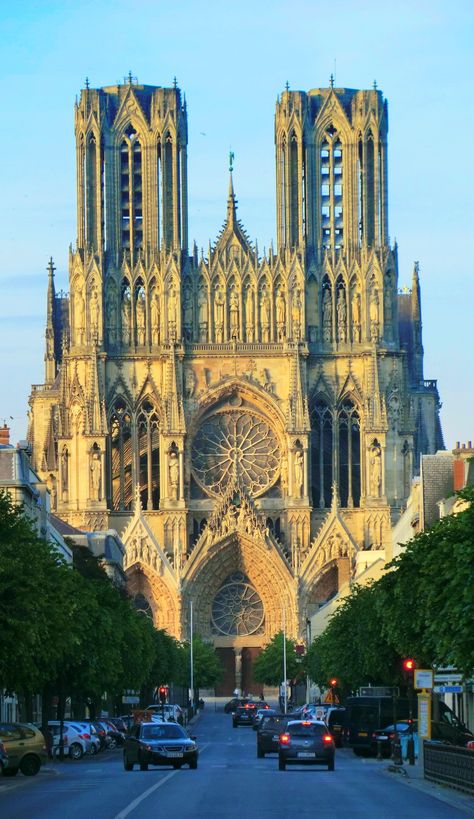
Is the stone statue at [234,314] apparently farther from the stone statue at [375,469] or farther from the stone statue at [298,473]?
the stone statue at [375,469]

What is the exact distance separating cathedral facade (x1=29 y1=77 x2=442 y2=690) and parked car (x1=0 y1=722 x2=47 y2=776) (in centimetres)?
7624

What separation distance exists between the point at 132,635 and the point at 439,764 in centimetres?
4500

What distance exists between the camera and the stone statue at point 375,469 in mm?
126812

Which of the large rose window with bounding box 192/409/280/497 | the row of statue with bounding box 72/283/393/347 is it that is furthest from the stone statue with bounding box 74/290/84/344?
the large rose window with bounding box 192/409/280/497

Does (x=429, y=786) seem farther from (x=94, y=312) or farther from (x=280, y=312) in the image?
(x=280, y=312)

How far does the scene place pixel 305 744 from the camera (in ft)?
171

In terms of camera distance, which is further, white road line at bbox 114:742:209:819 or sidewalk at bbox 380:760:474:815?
sidewalk at bbox 380:760:474:815

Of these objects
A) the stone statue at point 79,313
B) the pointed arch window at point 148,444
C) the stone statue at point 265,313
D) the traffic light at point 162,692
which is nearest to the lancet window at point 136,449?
the pointed arch window at point 148,444

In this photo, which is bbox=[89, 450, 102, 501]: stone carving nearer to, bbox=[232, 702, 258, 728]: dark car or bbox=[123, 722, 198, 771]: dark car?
bbox=[232, 702, 258, 728]: dark car

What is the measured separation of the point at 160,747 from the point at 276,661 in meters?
78.1

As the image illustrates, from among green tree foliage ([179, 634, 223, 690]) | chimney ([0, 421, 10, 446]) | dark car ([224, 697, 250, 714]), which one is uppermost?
chimney ([0, 421, 10, 446])

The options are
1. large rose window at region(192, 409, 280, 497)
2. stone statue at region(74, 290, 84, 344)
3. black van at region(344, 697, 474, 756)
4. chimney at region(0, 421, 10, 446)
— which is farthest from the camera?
large rose window at region(192, 409, 280, 497)

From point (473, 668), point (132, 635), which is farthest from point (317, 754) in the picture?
point (132, 635)

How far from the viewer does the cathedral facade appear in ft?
419
